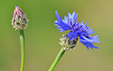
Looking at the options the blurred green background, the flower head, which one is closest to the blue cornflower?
the flower head

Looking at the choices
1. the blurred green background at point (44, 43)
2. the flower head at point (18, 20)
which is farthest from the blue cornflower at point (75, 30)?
the blurred green background at point (44, 43)

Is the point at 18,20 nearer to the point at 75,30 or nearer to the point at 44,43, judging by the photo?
the point at 75,30

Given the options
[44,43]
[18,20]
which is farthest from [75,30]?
[44,43]

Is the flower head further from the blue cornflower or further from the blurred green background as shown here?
the blurred green background

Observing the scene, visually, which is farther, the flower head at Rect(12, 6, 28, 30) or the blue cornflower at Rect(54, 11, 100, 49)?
the flower head at Rect(12, 6, 28, 30)

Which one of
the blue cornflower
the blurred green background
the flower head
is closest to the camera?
the blue cornflower

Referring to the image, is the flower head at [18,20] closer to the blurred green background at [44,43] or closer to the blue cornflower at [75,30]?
the blue cornflower at [75,30]

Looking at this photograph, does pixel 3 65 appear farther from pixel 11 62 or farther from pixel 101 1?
pixel 101 1

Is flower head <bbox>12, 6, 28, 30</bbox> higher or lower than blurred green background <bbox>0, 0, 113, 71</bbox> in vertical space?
lower
